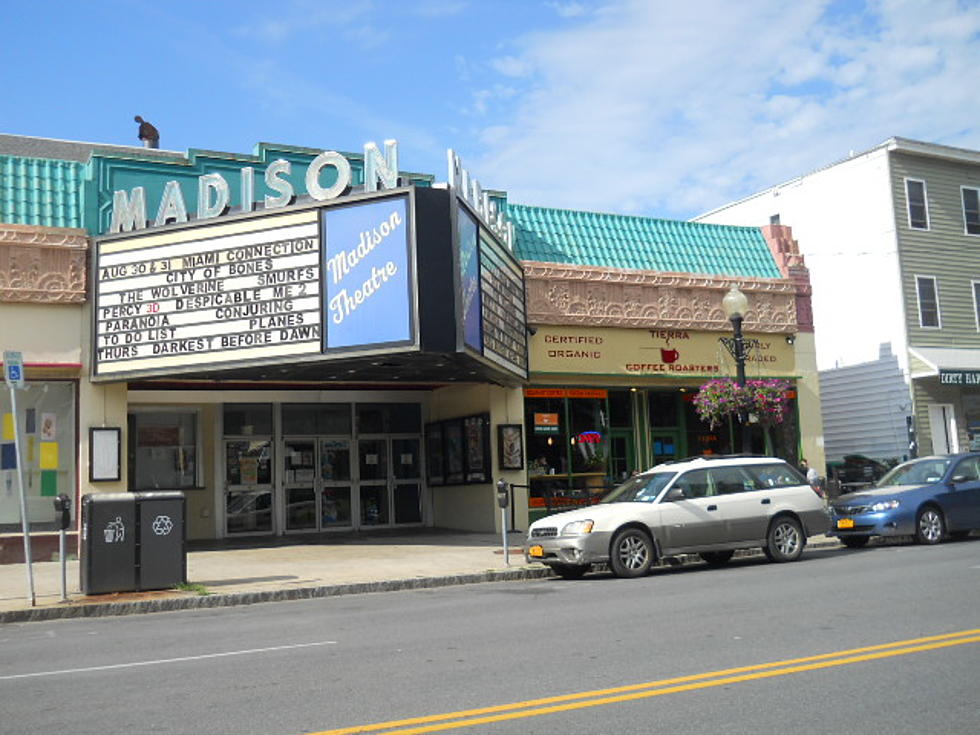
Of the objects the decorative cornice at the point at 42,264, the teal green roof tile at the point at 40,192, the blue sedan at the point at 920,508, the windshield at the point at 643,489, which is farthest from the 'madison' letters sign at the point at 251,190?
the blue sedan at the point at 920,508

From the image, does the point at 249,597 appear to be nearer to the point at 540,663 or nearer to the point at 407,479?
the point at 540,663

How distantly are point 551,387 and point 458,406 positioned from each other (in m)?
2.27

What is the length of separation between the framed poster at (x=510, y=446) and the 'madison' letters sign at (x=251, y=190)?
6.64 meters

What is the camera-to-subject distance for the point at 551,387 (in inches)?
896

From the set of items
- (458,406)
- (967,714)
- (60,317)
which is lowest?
(967,714)

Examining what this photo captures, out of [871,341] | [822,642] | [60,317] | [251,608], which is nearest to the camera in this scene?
[822,642]

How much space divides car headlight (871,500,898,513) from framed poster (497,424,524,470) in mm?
7397

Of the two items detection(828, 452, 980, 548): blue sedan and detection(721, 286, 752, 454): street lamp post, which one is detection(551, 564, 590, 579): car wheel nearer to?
detection(721, 286, 752, 454): street lamp post

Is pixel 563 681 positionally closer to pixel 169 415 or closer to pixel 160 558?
pixel 160 558

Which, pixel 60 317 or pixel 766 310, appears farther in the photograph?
pixel 766 310

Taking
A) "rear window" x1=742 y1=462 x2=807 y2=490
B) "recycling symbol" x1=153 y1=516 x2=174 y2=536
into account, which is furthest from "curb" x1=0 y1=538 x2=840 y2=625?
"rear window" x1=742 y1=462 x2=807 y2=490

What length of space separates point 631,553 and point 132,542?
6.94 metres

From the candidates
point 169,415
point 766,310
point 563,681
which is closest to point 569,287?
point 766,310

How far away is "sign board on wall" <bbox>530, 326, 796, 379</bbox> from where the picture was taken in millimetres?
22484
